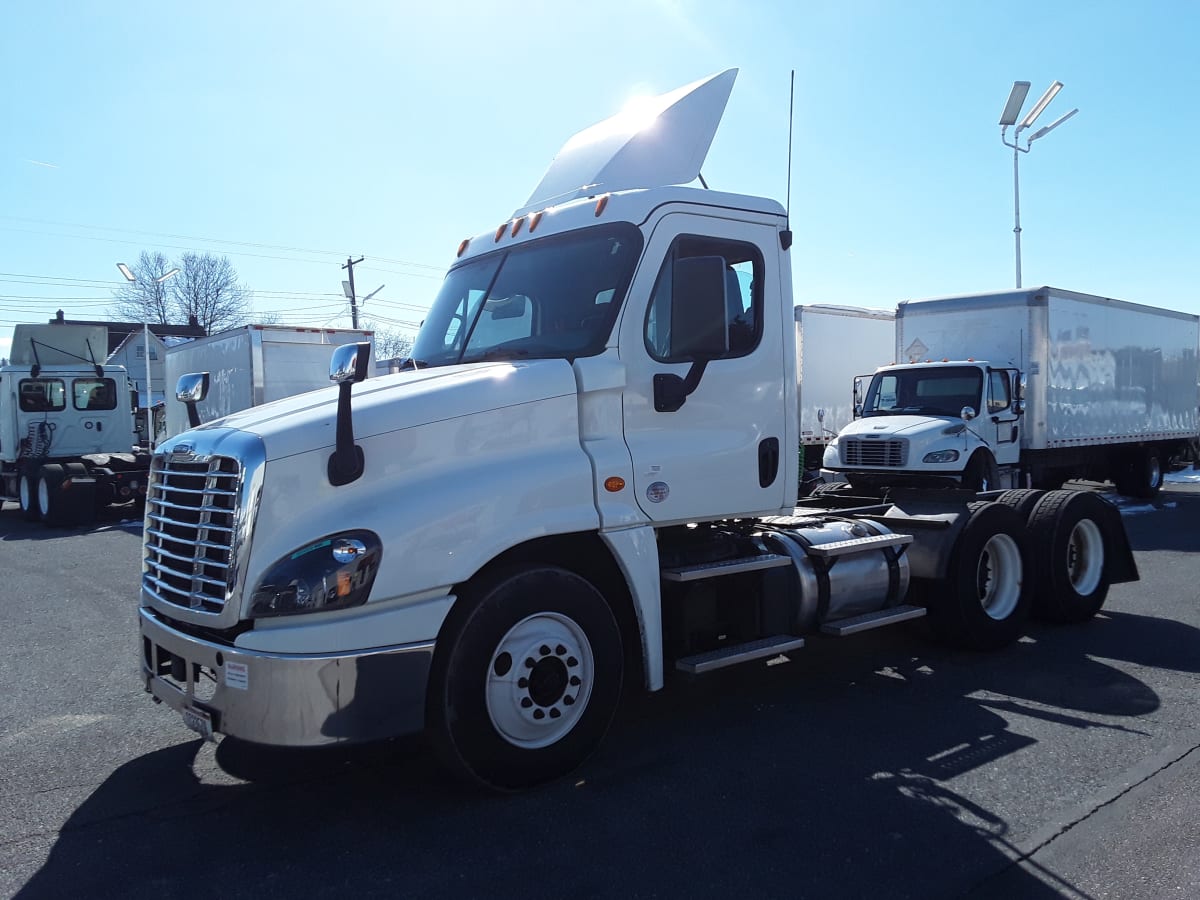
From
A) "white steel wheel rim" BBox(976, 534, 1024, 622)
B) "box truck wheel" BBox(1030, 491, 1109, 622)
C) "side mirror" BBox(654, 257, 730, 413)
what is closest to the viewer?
"side mirror" BBox(654, 257, 730, 413)

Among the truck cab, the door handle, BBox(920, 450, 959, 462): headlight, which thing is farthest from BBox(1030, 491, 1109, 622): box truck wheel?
BBox(920, 450, 959, 462): headlight

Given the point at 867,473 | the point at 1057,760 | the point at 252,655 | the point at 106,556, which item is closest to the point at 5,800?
the point at 252,655

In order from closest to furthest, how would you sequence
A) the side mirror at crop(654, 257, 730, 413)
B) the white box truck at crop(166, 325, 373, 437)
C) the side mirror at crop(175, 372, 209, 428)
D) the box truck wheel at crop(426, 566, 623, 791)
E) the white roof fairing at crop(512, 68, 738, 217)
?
the box truck wheel at crop(426, 566, 623, 791)
the side mirror at crop(654, 257, 730, 413)
the side mirror at crop(175, 372, 209, 428)
the white roof fairing at crop(512, 68, 738, 217)
the white box truck at crop(166, 325, 373, 437)

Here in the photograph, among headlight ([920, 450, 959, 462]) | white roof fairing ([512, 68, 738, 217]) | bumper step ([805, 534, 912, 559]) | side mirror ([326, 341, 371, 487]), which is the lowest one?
bumper step ([805, 534, 912, 559])

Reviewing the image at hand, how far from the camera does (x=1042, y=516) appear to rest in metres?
7.53

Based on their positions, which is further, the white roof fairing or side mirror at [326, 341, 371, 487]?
the white roof fairing

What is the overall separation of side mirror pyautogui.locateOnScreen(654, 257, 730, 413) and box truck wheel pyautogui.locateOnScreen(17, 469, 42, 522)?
16796mm

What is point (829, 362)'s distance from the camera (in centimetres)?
1842

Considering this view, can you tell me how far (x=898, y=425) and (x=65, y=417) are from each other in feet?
53.5

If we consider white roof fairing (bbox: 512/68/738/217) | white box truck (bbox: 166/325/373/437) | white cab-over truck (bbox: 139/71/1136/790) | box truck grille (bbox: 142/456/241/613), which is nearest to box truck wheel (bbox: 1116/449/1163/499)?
white box truck (bbox: 166/325/373/437)

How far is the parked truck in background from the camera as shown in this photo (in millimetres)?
Answer: 18000

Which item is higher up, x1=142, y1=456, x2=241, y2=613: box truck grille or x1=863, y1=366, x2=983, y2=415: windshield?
x1=863, y1=366, x2=983, y2=415: windshield

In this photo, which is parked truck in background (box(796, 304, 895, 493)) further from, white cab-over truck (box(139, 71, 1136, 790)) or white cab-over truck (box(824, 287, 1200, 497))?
white cab-over truck (box(139, 71, 1136, 790))

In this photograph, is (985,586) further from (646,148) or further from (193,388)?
(193,388)
